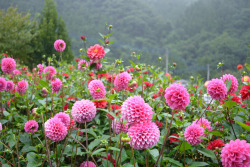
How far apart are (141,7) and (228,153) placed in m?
39.2

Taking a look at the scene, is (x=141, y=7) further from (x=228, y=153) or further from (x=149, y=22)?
(x=228, y=153)

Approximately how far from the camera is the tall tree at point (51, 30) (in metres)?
16.1

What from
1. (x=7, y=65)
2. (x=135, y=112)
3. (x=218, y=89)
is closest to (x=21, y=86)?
(x=7, y=65)

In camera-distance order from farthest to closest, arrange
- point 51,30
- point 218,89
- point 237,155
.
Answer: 1. point 51,30
2. point 218,89
3. point 237,155

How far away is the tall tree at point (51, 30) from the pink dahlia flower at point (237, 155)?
50.7ft

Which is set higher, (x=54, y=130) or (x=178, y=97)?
(x=178, y=97)

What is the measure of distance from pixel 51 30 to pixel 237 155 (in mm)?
19510

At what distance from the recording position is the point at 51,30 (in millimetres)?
17922

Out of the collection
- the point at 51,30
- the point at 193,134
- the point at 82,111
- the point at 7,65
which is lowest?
the point at 193,134

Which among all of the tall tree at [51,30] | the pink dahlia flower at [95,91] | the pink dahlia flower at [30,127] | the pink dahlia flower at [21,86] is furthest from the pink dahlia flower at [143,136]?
the tall tree at [51,30]

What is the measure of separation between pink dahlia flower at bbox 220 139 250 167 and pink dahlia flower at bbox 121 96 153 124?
355mm

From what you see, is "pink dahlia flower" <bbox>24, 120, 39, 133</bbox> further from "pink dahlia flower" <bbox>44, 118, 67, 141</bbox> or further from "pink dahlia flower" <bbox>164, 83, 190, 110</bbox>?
"pink dahlia flower" <bbox>164, 83, 190, 110</bbox>

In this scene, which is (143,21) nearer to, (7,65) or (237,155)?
(7,65)

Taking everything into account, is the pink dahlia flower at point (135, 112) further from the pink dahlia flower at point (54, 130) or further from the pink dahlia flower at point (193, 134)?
the pink dahlia flower at point (54, 130)
